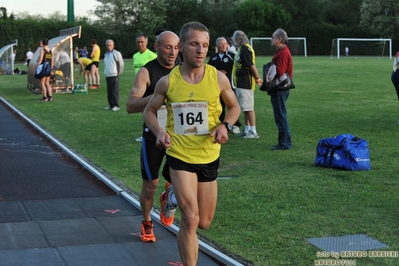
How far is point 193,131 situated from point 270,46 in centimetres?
6806

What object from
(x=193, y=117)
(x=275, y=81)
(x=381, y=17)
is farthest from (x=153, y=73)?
(x=381, y=17)

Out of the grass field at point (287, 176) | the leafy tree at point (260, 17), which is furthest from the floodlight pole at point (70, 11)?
the grass field at point (287, 176)

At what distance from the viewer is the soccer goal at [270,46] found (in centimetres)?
7238

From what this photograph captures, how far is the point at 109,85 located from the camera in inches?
787

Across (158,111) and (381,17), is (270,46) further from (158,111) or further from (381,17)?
(158,111)

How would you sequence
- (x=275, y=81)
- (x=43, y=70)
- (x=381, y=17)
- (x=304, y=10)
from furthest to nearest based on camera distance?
1. (x=304, y=10)
2. (x=381, y=17)
3. (x=43, y=70)
4. (x=275, y=81)

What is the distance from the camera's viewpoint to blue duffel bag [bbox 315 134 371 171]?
10.3m

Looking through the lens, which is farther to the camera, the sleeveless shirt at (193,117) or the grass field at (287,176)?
the grass field at (287,176)

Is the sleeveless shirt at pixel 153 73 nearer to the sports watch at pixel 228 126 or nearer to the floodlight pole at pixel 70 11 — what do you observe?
the sports watch at pixel 228 126

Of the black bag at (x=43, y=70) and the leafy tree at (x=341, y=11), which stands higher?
the leafy tree at (x=341, y=11)

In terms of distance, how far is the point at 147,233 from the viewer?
269 inches

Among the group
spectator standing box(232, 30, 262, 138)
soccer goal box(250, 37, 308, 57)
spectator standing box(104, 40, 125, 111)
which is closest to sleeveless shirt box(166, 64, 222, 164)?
spectator standing box(232, 30, 262, 138)

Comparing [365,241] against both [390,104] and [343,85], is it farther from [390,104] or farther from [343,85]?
[343,85]

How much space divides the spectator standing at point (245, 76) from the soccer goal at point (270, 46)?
185ft
